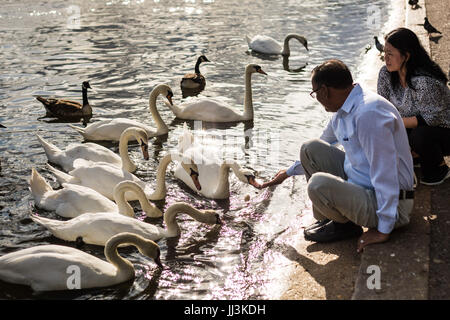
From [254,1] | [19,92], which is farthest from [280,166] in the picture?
[254,1]

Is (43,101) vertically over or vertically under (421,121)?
under

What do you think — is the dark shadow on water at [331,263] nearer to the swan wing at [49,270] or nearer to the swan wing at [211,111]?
the swan wing at [49,270]

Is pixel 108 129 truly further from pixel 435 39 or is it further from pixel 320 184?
pixel 435 39

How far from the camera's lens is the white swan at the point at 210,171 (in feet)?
24.1

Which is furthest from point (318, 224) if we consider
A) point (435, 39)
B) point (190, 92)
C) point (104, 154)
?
point (435, 39)

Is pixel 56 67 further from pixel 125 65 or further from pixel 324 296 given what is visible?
pixel 324 296

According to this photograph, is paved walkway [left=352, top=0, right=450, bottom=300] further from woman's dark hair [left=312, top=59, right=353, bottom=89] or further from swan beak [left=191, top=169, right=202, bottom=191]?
swan beak [left=191, top=169, right=202, bottom=191]

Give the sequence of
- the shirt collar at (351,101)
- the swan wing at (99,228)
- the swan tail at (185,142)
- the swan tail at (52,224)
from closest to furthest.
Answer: the shirt collar at (351,101)
the swan wing at (99,228)
the swan tail at (52,224)
the swan tail at (185,142)

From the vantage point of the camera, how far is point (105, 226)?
6.20 m

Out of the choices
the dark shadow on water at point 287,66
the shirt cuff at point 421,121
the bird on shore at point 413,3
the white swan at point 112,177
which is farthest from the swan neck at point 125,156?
the bird on shore at point 413,3

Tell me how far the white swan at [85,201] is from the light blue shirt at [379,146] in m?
2.78

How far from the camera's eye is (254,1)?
21391mm

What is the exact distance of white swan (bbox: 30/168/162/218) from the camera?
267 inches

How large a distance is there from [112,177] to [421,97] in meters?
3.77
